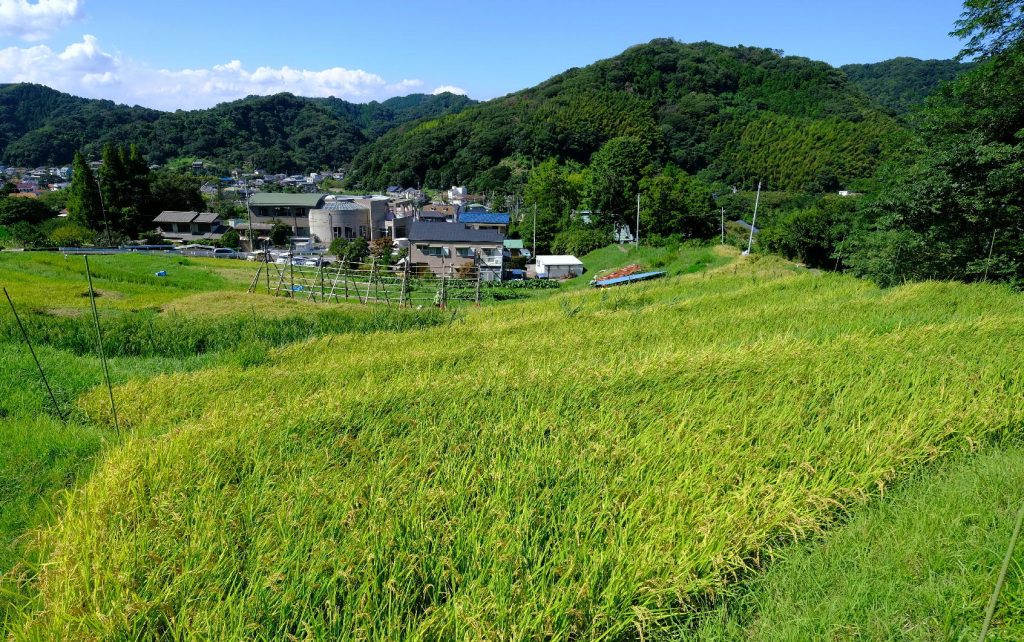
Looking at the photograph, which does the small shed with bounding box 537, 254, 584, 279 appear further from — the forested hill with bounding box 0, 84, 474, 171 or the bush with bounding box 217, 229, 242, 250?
the forested hill with bounding box 0, 84, 474, 171

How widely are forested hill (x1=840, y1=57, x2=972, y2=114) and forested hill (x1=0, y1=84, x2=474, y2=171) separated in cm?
11841

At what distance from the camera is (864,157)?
2260 inches

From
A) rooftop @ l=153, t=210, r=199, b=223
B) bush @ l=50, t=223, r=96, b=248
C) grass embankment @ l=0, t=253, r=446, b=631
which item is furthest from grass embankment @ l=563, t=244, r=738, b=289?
rooftop @ l=153, t=210, r=199, b=223

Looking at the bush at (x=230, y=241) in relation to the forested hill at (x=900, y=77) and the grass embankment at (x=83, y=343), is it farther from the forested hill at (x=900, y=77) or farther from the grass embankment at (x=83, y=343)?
the forested hill at (x=900, y=77)

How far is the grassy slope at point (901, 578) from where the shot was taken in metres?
2.27

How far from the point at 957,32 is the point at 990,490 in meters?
11.9

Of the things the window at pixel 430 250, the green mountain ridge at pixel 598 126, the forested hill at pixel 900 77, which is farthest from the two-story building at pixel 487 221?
the forested hill at pixel 900 77

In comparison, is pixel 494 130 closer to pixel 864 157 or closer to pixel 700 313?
pixel 864 157

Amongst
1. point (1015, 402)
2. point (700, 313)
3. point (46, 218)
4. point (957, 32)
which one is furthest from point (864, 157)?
→ point (46, 218)

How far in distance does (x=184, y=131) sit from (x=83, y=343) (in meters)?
121

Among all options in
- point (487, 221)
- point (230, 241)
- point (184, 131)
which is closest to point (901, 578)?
point (487, 221)

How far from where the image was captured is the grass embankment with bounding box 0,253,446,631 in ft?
12.9

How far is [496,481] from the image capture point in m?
3.33

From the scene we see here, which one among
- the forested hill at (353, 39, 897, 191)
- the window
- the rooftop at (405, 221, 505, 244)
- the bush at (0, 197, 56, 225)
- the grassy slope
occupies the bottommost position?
the grassy slope
